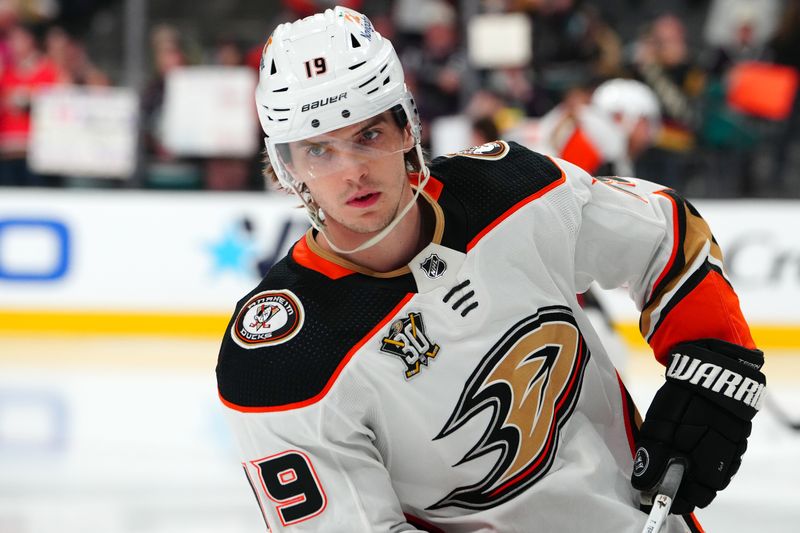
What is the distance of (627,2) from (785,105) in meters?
1.18

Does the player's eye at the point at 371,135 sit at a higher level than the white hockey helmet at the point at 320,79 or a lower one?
lower

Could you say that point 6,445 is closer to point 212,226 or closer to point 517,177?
point 212,226

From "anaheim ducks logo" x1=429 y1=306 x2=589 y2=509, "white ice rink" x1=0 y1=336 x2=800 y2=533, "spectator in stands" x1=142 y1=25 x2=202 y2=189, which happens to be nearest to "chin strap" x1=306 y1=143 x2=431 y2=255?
"anaheim ducks logo" x1=429 y1=306 x2=589 y2=509

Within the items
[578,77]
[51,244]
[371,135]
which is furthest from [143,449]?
[578,77]

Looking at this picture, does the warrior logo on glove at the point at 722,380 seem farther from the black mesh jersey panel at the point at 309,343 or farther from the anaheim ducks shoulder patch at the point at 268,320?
the anaheim ducks shoulder patch at the point at 268,320

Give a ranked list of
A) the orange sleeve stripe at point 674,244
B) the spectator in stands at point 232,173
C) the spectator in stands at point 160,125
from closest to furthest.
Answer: the orange sleeve stripe at point 674,244 → the spectator in stands at point 232,173 → the spectator in stands at point 160,125

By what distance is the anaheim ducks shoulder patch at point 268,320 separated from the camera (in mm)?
1534

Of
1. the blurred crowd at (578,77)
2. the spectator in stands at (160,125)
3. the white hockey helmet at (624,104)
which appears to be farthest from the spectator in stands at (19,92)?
the white hockey helmet at (624,104)

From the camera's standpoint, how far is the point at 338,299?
5.15ft

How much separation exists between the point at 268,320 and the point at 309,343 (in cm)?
7

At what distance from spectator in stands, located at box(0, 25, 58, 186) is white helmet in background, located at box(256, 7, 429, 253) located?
527cm

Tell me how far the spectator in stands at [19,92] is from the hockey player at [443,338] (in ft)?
17.4

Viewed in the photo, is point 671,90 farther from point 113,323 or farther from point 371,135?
point 371,135

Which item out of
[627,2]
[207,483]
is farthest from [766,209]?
[207,483]
